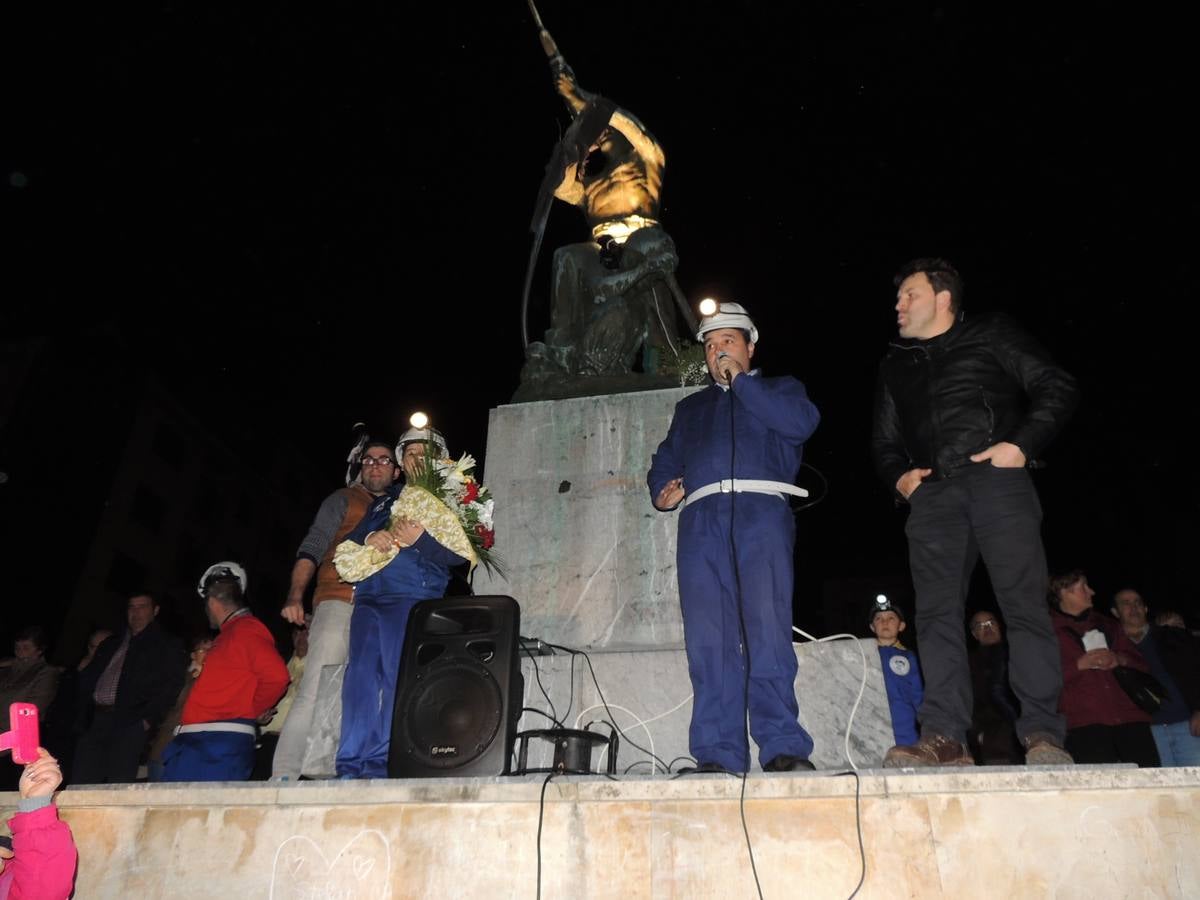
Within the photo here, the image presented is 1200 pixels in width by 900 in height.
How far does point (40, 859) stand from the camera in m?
2.80

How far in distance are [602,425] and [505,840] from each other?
2607mm

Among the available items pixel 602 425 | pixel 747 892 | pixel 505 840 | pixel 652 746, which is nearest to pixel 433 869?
pixel 505 840

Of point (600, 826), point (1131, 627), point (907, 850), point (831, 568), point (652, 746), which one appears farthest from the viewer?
point (831, 568)

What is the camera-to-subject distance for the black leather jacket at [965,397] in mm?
3262

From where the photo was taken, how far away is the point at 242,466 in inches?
1371

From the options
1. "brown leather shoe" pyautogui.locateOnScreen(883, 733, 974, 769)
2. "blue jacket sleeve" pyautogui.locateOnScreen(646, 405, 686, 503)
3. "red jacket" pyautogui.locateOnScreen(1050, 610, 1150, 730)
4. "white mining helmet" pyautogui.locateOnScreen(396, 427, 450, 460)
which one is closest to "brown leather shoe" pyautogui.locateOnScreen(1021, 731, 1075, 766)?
"brown leather shoe" pyautogui.locateOnScreen(883, 733, 974, 769)

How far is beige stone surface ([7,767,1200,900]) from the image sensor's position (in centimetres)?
230

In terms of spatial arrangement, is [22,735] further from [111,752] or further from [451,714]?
[111,752]

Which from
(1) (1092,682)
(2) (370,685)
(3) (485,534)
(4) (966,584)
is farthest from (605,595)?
(1) (1092,682)

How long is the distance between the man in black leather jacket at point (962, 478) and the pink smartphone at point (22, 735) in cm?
292

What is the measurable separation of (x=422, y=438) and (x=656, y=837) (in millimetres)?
2584

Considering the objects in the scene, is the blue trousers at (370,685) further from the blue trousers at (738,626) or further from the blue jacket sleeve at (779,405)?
the blue jacket sleeve at (779,405)

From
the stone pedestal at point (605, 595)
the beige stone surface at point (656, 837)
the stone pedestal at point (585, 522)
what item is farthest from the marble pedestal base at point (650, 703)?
the beige stone surface at point (656, 837)

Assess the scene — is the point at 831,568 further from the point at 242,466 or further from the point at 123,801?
the point at 123,801
